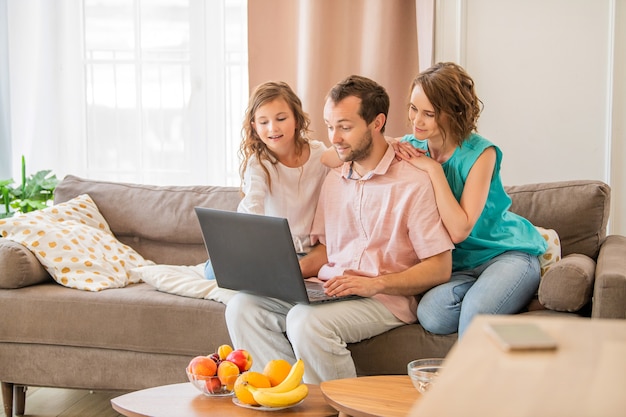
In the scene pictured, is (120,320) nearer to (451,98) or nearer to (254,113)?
(254,113)

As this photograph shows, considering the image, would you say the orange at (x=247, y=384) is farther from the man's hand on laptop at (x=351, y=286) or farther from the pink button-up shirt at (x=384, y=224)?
the pink button-up shirt at (x=384, y=224)

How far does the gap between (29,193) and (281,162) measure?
1.57 metres

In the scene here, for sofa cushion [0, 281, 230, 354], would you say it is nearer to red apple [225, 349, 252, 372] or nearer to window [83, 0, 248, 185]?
red apple [225, 349, 252, 372]

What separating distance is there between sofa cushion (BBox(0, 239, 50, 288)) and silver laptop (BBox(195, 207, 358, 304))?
2.65 ft

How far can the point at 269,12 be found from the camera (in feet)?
12.8

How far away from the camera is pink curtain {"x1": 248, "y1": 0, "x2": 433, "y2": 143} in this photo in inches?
148

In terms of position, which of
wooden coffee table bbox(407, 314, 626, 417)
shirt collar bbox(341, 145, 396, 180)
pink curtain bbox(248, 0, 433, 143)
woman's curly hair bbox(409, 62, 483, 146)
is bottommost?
wooden coffee table bbox(407, 314, 626, 417)

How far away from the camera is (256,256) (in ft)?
7.97

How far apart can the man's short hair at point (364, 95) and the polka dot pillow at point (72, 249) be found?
1.08 metres

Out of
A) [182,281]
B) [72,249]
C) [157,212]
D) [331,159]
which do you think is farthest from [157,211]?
[331,159]

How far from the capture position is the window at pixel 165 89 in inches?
162

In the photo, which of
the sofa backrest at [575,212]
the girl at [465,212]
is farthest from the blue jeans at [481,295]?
the sofa backrest at [575,212]

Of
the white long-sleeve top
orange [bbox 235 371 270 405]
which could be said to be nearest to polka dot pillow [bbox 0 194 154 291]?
the white long-sleeve top

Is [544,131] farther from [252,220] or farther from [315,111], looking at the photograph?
[252,220]
